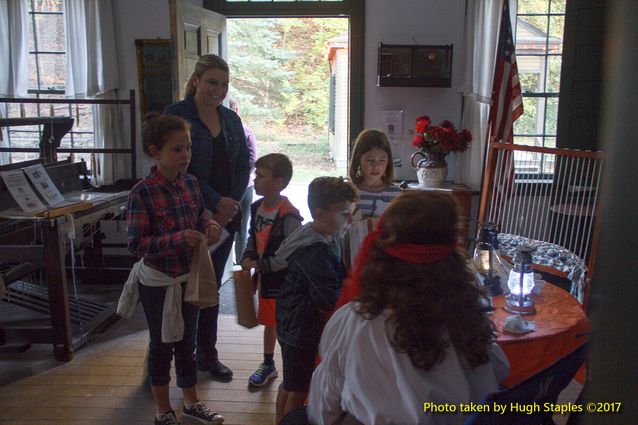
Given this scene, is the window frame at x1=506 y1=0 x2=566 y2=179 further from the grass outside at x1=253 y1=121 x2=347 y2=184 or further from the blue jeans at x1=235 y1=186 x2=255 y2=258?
the grass outside at x1=253 y1=121 x2=347 y2=184

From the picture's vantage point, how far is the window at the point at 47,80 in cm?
486

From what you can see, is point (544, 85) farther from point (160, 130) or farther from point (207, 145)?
point (160, 130)

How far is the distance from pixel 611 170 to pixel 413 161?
439cm

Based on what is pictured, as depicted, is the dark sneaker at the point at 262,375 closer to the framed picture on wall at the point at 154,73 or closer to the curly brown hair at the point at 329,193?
the curly brown hair at the point at 329,193

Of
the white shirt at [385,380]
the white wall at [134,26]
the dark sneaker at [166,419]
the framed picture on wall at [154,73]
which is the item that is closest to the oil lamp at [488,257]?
the white shirt at [385,380]

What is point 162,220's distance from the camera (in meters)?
2.12

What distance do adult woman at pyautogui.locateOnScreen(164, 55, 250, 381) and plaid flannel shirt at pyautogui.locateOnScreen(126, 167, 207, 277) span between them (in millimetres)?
266

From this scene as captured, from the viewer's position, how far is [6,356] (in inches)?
125

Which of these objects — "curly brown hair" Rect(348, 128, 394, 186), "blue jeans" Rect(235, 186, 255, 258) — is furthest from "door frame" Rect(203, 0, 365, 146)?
"curly brown hair" Rect(348, 128, 394, 186)

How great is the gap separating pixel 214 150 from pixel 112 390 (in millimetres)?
1278

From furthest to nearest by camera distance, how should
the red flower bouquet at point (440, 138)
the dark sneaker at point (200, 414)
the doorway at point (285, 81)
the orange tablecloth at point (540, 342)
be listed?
1. the doorway at point (285, 81)
2. the red flower bouquet at point (440, 138)
3. the dark sneaker at point (200, 414)
4. the orange tablecloth at point (540, 342)

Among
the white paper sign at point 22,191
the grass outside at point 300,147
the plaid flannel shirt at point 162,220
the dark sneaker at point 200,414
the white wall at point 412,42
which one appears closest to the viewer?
the plaid flannel shirt at point 162,220

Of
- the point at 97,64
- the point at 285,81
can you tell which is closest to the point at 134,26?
the point at 97,64

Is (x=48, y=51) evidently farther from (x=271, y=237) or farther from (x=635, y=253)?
(x=635, y=253)
